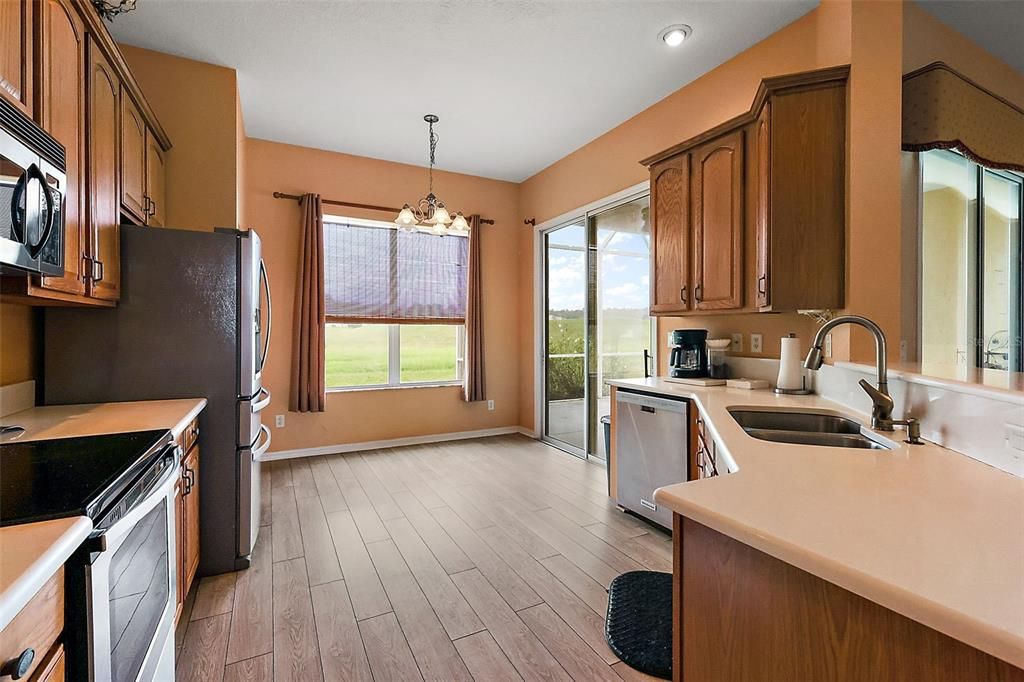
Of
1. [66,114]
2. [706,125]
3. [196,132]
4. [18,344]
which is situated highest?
[706,125]

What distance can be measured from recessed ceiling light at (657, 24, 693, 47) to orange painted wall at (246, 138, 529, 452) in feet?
9.23

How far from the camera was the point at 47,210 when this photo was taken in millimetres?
1339

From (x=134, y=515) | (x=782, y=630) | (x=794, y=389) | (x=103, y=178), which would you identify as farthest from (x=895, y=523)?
(x=103, y=178)

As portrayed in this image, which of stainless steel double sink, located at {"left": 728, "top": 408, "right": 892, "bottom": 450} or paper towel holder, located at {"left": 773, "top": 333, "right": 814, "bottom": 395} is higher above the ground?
paper towel holder, located at {"left": 773, "top": 333, "right": 814, "bottom": 395}

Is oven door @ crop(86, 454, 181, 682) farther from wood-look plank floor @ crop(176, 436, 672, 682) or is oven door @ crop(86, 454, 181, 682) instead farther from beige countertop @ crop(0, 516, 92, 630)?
wood-look plank floor @ crop(176, 436, 672, 682)

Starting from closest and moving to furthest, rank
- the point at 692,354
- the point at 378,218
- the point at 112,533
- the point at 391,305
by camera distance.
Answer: the point at 112,533 < the point at 692,354 < the point at 378,218 < the point at 391,305

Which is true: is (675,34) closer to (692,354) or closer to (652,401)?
(692,354)

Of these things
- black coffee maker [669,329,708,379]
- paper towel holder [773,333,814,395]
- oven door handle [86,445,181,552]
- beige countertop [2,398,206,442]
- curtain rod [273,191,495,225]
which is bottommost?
oven door handle [86,445,181,552]

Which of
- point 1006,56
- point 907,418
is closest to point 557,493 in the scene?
point 907,418

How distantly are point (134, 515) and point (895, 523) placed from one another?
5.48 ft

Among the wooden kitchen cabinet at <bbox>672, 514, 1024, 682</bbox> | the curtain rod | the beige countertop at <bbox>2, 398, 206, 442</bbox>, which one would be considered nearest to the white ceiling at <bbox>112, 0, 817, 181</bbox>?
the curtain rod

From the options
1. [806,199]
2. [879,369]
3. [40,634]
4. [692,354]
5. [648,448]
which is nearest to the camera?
[40,634]

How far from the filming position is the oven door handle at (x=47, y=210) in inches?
50.0

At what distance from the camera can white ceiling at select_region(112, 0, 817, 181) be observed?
2.58 meters
